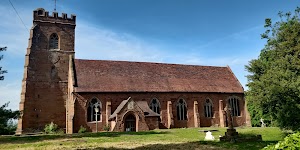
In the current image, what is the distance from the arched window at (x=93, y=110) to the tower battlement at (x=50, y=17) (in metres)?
14.1

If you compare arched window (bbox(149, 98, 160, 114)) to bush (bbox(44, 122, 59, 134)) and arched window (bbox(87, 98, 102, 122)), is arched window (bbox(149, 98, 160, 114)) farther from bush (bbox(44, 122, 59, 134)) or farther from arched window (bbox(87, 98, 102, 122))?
bush (bbox(44, 122, 59, 134))

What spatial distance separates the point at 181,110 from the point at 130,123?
908 cm

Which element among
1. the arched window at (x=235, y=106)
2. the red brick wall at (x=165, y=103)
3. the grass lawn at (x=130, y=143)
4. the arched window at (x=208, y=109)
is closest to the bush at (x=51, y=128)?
the red brick wall at (x=165, y=103)

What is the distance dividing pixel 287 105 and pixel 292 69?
3371 millimetres

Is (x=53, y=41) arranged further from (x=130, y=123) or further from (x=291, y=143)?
(x=291, y=143)

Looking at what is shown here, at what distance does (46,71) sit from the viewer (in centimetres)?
3597

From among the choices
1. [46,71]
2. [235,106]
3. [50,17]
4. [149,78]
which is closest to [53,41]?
[50,17]

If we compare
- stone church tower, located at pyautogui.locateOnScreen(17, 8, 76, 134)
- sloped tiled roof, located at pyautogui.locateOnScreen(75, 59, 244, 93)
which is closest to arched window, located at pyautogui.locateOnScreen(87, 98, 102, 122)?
sloped tiled roof, located at pyautogui.locateOnScreen(75, 59, 244, 93)

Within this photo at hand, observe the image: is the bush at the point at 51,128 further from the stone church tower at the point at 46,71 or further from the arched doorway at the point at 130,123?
the arched doorway at the point at 130,123

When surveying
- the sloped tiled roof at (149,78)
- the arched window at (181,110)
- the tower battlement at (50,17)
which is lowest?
the arched window at (181,110)

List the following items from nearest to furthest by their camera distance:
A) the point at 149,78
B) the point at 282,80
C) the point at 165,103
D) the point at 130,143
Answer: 1. the point at 130,143
2. the point at 282,80
3. the point at 165,103
4. the point at 149,78

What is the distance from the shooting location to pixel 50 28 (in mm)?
37688

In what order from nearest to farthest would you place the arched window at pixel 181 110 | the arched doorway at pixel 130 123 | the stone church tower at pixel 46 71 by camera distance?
the arched doorway at pixel 130 123
the stone church tower at pixel 46 71
the arched window at pixel 181 110

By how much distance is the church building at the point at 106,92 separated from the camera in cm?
3173
